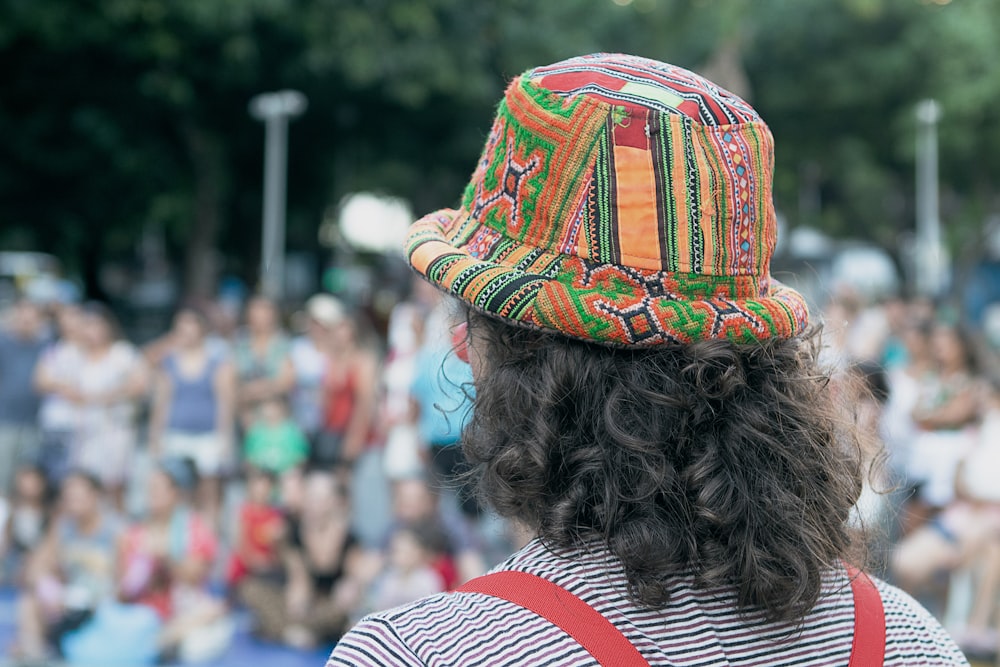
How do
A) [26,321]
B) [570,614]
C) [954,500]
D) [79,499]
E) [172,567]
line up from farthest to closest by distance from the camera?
[26,321] → [79,499] → [172,567] → [954,500] → [570,614]

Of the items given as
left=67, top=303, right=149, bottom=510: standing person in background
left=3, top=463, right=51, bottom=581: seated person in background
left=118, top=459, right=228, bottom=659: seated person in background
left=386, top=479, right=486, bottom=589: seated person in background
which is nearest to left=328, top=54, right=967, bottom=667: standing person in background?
left=386, top=479, right=486, bottom=589: seated person in background

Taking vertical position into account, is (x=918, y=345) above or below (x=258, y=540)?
above

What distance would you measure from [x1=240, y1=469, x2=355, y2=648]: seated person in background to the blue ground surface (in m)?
0.08

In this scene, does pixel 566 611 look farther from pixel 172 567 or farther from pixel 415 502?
pixel 172 567

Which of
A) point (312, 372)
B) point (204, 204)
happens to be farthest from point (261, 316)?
point (204, 204)

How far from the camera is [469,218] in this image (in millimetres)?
1151

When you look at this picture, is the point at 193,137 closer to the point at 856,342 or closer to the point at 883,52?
the point at 856,342

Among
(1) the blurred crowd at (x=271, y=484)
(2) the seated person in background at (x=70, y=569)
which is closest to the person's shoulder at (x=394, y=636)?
(1) the blurred crowd at (x=271, y=484)

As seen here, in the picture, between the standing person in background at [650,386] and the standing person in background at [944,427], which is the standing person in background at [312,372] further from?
the standing person in background at [650,386]

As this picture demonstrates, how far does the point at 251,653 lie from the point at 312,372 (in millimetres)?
2628

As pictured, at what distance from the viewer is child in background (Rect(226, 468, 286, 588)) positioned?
263 inches

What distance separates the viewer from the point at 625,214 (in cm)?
104

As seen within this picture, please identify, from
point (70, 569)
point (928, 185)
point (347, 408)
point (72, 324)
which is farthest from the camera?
point (928, 185)

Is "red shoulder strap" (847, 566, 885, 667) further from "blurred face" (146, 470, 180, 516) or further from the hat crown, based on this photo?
"blurred face" (146, 470, 180, 516)
